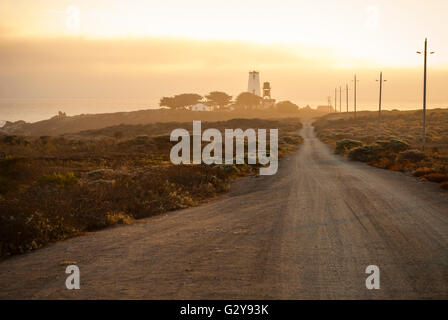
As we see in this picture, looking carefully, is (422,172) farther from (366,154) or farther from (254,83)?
(254,83)

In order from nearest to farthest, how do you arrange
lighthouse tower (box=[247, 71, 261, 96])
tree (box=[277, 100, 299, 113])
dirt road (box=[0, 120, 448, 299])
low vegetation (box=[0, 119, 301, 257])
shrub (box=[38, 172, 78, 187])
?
dirt road (box=[0, 120, 448, 299])
low vegetation (box=[0, 119, 301, 257])
shrub (box=[38, 172, 78, 187])
tree (box=[277, 100, 299, 113])
lighthouse tower (box=[247, 71, 261, 96])

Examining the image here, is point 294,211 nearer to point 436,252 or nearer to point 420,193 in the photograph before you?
point 436,252

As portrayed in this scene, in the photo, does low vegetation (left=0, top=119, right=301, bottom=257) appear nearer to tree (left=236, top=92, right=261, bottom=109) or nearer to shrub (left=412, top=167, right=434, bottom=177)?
shrub (left=412, top=167, right=434, bottom=177)

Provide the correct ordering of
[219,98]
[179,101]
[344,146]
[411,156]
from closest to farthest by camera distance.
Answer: [411,156] → [344,146] → [179,101] → [219,98]

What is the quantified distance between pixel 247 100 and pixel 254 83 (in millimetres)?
12012

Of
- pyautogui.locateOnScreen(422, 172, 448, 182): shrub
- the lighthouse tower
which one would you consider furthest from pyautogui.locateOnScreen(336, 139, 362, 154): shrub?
the lighthouse tower

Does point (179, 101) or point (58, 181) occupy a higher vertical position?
point (179, 101)

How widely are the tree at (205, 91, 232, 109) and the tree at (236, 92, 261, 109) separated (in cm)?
531

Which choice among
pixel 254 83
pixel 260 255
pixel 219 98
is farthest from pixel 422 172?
pixel 254 83

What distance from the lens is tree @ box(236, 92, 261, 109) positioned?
169750 mm

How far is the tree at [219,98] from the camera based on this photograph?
543 ft

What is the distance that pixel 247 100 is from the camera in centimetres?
16938

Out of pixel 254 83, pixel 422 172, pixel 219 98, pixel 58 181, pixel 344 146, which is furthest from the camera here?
pixel 254 83
